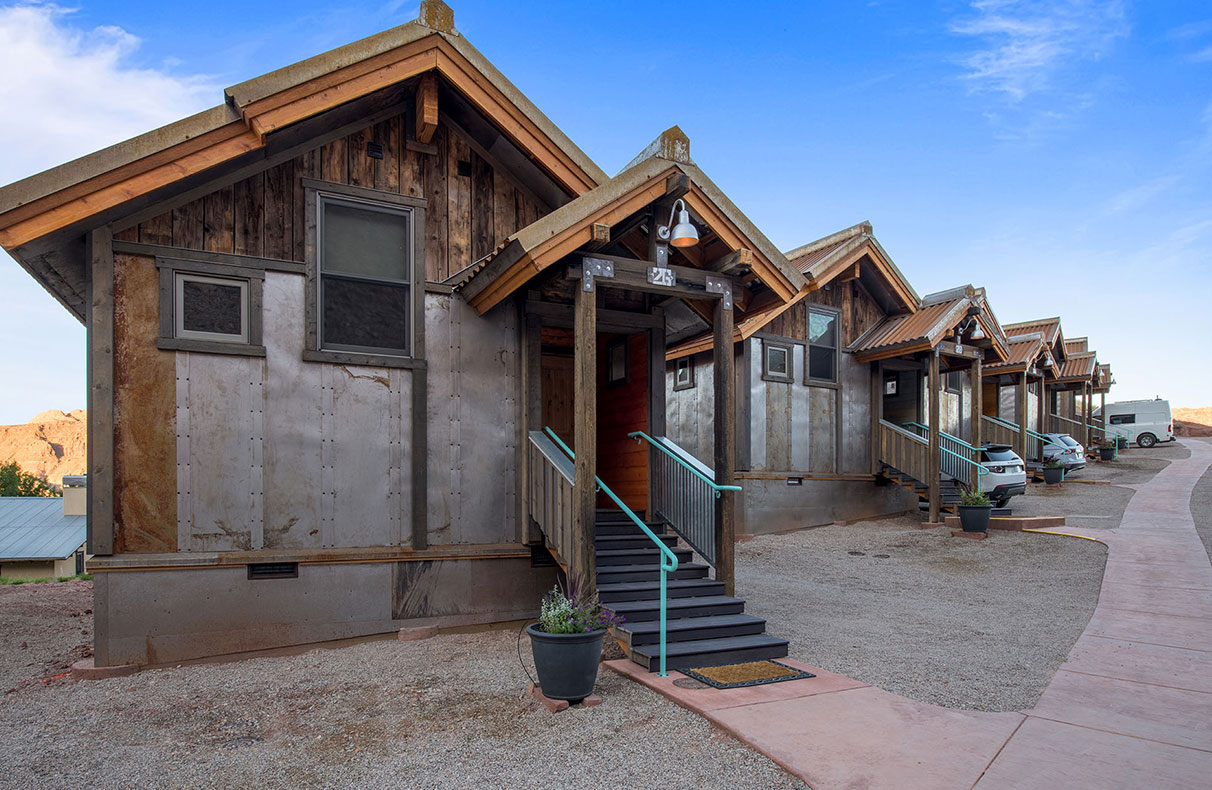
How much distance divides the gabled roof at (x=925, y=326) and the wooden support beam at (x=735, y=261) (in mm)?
9539

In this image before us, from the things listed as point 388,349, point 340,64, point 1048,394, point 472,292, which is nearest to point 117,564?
point 388,349

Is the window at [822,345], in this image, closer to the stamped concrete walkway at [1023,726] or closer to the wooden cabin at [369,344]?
the wooden cabin at [369,344]

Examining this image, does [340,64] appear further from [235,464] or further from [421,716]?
[421,716]

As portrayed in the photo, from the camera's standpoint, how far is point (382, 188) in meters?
8.24

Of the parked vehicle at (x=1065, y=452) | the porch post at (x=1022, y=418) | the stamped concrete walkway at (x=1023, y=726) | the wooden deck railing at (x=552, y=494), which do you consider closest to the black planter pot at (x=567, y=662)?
the stamped concrete walkway at (x=1023, y=726)

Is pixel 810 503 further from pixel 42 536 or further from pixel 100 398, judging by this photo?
pixel 42 536

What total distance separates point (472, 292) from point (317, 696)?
4.20 meters

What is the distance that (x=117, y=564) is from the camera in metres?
6.88

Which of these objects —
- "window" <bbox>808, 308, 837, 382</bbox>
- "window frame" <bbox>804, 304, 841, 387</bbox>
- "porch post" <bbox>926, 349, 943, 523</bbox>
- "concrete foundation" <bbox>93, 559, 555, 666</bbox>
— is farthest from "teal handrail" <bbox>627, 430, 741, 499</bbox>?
"porch post" <bbox>926, 349, 943, 523</bbox>

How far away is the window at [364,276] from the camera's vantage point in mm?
7969

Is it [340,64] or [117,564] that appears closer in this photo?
[117,564]

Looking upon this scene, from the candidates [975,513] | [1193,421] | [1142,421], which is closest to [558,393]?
[975,513]

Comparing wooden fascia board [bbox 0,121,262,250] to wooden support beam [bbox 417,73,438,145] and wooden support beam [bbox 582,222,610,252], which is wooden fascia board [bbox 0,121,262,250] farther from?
wooden support beam [bbox 582,222,610,252]

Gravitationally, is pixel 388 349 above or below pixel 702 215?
below
